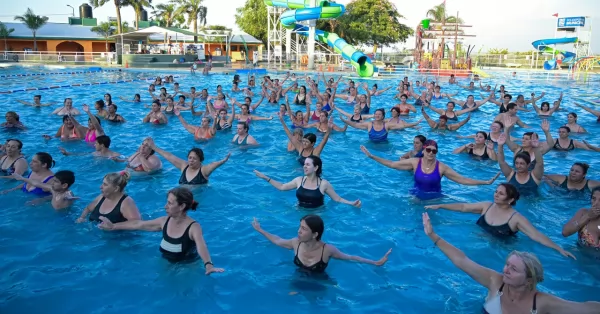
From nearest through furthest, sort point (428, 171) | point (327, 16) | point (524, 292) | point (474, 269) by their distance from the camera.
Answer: point (524, 292), point (474, 269), point (428, 171), point (327, 16)

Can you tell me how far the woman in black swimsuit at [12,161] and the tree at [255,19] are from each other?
142 feet

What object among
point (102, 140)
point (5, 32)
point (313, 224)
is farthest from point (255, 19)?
point (313, 224)

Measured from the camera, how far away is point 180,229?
480 cm

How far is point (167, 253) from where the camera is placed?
4.92 metres

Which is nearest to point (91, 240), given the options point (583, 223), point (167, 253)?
point (167, 253)

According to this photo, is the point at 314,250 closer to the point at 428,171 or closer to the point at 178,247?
the point at 178,247

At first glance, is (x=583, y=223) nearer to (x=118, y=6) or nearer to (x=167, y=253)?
(x=167, y=253)

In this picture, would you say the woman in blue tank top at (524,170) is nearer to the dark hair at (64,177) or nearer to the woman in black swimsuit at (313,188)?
the woman in black swimsuit at (313,188)

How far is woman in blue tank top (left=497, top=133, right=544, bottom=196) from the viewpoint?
687 cm

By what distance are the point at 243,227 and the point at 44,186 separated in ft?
9.73

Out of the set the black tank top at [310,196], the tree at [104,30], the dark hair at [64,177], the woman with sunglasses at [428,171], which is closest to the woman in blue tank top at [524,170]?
the woman with sunglasses at [428,171]

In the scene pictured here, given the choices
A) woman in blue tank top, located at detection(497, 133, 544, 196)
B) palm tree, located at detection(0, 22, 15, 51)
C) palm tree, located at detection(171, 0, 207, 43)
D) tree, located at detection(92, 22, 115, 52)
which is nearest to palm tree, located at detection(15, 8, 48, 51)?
palm tree, located at detection(0, 22, 15, 51)

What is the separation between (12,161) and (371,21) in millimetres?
42824

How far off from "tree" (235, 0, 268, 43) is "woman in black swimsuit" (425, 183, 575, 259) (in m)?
45.7
